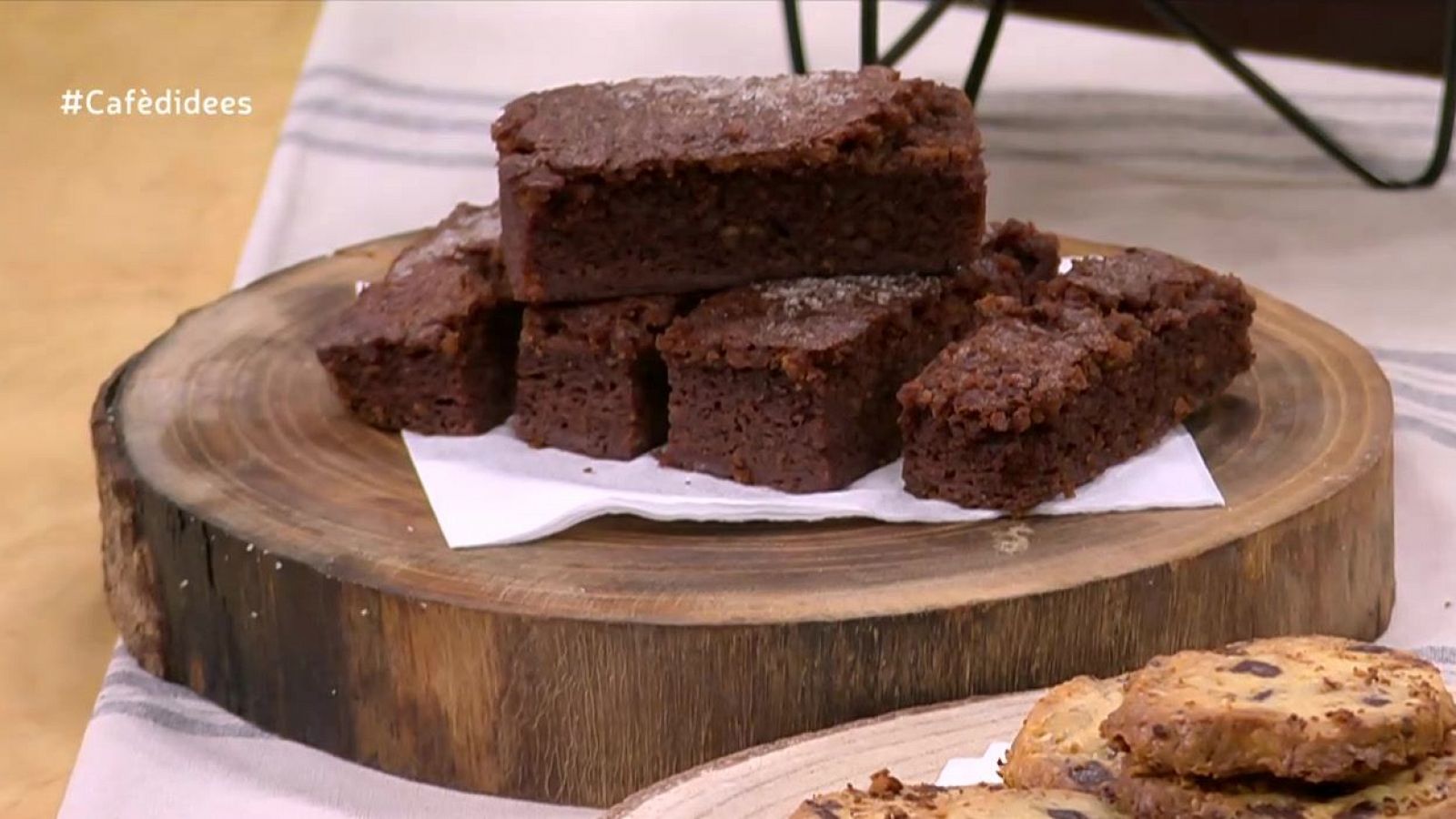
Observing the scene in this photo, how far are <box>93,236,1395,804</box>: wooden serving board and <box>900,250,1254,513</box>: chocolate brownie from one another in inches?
2.0

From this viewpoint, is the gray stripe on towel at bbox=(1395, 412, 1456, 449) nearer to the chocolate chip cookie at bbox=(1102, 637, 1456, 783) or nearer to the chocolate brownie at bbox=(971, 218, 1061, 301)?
the chocolate brownie at bbox=(971, 218, 1061, 301)

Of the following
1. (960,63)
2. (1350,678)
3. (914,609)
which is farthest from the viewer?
(960,63)

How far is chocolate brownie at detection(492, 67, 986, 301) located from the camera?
6.06ft

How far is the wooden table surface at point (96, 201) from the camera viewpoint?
2.57m

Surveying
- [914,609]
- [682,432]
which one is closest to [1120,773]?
[914,609]

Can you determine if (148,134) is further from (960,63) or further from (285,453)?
(285,453)

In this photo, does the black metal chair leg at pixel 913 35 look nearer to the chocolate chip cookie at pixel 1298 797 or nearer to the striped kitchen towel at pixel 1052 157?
the striped kitchen towel at pixel 1052 157

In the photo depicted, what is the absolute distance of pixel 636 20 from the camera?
155 inches

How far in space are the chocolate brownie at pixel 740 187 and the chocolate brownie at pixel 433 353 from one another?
0.24 feet

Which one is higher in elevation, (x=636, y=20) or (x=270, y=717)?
(x=636, y=20)

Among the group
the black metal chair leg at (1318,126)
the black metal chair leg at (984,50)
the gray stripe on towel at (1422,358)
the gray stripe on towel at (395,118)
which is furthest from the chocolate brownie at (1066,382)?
the gray stripe on towel at (395,118)

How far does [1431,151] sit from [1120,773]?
7.73 ft

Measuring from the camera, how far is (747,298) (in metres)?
1.87

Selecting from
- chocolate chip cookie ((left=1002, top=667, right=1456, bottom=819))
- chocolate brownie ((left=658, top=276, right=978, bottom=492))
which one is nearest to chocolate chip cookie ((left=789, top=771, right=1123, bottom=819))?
chocolate chip cookie ((left=1002, top=667, right=1456, bottom=819))
